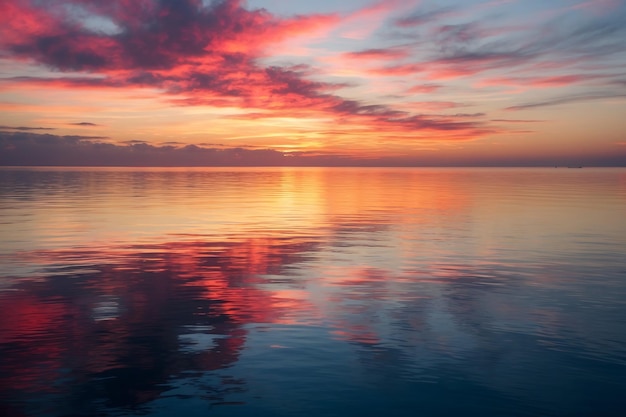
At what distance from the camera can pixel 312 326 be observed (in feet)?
57.8

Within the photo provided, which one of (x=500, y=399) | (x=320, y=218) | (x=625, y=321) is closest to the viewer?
(x=500, y=399)

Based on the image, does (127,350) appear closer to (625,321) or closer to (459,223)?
(625,321)

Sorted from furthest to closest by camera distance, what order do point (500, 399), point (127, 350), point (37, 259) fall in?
point (37, 259) < point (127, 350) < point (500, 399)

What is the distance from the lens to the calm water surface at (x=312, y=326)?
12.4 m

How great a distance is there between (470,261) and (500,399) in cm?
1722

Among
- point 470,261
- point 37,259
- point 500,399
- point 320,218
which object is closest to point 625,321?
point 500,399

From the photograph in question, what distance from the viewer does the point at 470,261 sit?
29.1m

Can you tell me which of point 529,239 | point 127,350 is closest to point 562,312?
point 127,350

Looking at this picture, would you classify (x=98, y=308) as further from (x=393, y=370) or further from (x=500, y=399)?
(x=500, y=399)

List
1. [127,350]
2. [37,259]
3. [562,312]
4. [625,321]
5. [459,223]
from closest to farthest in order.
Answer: [127,350] → [625,321] → [562,312] → [37,259] → [459,223]

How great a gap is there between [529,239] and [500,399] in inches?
1039

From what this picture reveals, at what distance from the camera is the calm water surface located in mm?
12430

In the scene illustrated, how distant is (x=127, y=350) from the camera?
15.2 metres

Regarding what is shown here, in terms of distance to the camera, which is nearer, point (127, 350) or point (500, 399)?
point (500, 399)
